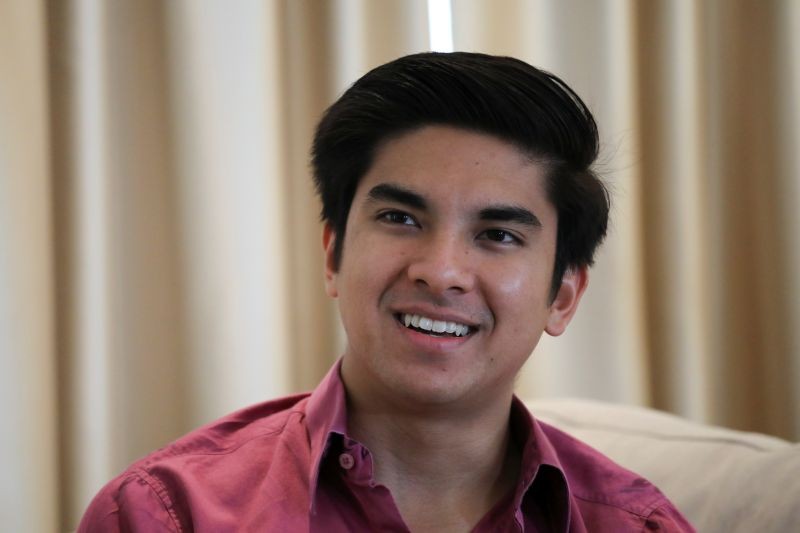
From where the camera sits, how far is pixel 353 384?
4.25 ft

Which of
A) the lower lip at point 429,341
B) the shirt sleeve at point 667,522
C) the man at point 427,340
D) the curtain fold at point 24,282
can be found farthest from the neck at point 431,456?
the curtain fold at point 24,282

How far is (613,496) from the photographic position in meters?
1.35

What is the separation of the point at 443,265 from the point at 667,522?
493mm

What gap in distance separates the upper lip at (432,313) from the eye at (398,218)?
Answer: 0.12 metres

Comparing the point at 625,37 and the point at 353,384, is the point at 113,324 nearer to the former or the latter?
the point at 353,384

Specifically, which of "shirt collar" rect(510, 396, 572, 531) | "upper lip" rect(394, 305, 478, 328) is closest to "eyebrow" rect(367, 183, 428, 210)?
"upper lip" rect(394, 305, 478, 328)

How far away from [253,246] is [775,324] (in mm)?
1191

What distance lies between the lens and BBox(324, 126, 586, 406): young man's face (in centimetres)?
117

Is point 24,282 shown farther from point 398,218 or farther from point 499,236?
point 499,236

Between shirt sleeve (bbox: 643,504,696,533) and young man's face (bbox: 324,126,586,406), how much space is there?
0.29 metres

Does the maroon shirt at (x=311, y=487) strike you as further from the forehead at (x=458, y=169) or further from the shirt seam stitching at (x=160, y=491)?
the forehead at (x=458, y=169)

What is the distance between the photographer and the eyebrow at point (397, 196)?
3.96 feet

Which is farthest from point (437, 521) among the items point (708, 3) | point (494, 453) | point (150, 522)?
point (708, 3)

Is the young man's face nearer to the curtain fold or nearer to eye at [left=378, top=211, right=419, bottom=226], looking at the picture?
eye at [left=378, top=211, right=419, bottom=226]
